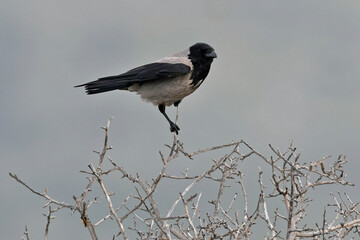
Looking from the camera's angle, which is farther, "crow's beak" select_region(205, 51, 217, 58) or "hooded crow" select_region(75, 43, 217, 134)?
"crow's beak" select_region(205, 51, 217, 58)

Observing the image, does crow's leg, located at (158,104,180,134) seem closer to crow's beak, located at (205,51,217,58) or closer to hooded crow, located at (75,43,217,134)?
hooded crow, located at (75,43,217,134)

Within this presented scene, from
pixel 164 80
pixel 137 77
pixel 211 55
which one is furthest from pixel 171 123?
pixel 211 55

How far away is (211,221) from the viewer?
523 centimetres

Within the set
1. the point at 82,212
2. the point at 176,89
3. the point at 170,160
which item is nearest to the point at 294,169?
the point at 170,160

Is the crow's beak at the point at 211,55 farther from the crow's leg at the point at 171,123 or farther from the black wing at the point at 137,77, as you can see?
the crow's leg at the point at 171,123

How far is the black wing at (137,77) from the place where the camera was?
7.17m

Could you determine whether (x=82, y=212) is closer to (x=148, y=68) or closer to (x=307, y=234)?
(x=307, y=234)

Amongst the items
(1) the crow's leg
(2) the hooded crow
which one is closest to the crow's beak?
(2) the hooded crow

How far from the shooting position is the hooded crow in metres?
7.26

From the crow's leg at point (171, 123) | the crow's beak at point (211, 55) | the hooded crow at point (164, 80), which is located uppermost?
the crow's beak at point (211, 55)

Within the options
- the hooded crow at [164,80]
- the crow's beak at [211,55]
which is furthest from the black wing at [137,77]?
the crow's beak at [211,55]

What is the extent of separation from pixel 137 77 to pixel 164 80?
34 cm

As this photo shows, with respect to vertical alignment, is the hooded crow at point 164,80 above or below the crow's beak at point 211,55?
below

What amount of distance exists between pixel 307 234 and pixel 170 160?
1437 millimetres
